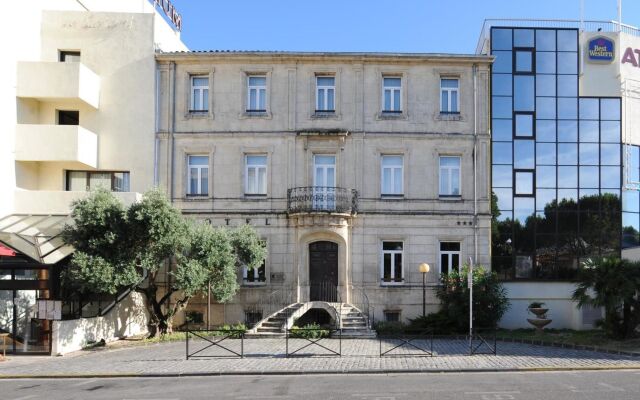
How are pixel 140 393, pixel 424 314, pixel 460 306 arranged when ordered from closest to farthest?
pixel 140 393 → pixel 460 306 → pixel 424 314

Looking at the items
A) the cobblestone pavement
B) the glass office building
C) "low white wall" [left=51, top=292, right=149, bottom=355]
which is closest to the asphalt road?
the cobblestone pavement

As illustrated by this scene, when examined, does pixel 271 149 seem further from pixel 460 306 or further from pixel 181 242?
pixel 460 306

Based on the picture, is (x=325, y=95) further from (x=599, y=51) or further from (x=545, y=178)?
(x=599, y=51)

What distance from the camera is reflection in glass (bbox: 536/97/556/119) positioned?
26625 mm

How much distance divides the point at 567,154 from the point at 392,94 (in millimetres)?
8003

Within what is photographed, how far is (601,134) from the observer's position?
26.7 meters

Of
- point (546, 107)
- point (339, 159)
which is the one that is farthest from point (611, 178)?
point (339, 159)

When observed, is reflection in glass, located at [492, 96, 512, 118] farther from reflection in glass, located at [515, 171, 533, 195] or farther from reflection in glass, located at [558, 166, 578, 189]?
reflection in glass, located at [558, 166, 578, 189]

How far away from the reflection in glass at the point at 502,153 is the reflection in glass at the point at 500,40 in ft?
13.9

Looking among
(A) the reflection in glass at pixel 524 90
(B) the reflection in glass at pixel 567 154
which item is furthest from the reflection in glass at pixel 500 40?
(B) the reflection in glass at pixel 567 154

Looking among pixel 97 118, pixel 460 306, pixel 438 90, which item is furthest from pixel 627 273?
pixel 97 118

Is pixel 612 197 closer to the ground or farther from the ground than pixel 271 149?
closer to the ground

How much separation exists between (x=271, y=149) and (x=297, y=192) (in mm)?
2124

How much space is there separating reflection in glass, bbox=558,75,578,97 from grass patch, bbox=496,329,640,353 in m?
10.0
